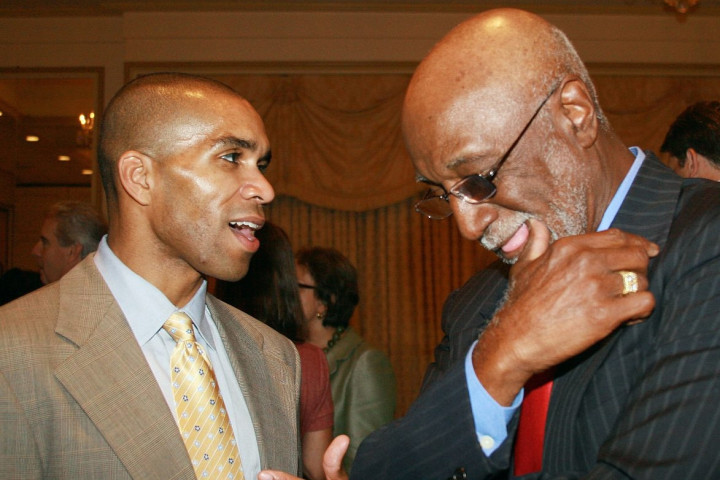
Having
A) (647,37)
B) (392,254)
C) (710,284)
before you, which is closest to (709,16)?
(647,37)

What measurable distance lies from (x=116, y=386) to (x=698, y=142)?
8.99ft

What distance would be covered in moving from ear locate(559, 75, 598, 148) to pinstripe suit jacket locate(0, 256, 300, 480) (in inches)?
42.0

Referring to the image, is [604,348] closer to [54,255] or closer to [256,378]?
[256,378]

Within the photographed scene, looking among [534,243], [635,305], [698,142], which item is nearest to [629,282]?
[635,305]

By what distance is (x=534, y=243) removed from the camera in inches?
58.8

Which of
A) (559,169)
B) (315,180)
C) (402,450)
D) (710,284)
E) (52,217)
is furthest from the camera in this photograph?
(315,180)

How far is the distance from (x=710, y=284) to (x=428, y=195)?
0.80 m

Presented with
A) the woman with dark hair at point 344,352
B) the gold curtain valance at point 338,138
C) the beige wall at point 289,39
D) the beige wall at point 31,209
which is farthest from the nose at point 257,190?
the beige wall at point 31,209

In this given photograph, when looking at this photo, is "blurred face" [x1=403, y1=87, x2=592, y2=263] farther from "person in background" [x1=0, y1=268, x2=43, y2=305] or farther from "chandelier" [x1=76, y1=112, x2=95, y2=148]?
"chandelier" [x1=76, y1=112, x2=95, y2=148]

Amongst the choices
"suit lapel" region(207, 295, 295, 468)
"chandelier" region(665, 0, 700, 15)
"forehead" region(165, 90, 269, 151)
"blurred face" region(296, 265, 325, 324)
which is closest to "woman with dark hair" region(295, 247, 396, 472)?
"blurred face" region(296, 265, 325, 324)

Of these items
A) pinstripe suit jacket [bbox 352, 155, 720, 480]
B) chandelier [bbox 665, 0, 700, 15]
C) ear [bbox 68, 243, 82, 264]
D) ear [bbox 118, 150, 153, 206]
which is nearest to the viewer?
pinstripe suit jacket [bbox 352, 155, 720, 480]

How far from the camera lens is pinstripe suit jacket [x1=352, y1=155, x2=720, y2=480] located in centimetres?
109

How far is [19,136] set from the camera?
725 cm

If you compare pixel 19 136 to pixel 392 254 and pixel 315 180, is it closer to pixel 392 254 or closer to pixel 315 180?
pixel 315 180
